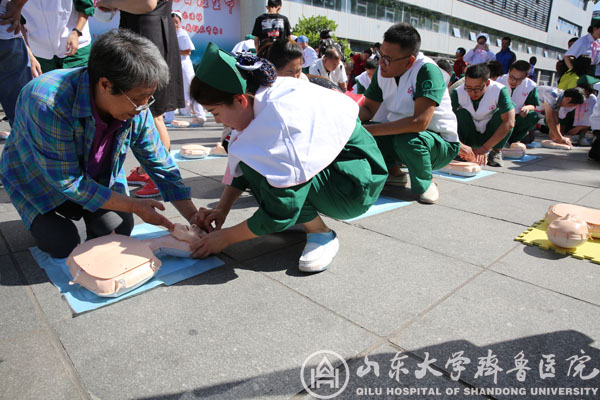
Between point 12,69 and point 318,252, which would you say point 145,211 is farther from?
point 12,69

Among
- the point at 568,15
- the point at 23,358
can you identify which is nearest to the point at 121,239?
the point at 23,358

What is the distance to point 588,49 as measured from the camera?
6.75 m

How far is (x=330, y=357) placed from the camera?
4.26 ft

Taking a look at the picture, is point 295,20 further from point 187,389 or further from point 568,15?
point 568,15

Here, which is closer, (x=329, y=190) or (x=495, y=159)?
(x=329, y=190)

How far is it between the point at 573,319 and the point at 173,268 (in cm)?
170

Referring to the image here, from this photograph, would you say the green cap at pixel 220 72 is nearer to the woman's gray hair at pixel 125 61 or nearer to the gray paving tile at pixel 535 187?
the woman's gray hair at pixel 125 61

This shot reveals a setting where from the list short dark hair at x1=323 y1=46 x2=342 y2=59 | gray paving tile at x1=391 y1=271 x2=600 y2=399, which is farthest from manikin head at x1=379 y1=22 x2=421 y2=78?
short dark hair at x1=323 y1=46 x2=342 y2=59

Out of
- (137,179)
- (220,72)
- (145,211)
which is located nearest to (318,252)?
(145,211)

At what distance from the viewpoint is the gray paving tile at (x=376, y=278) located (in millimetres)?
1559

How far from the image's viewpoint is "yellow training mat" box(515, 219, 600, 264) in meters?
2.03

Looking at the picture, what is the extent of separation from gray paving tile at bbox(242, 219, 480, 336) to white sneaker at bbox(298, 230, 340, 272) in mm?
42

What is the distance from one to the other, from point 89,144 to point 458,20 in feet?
109

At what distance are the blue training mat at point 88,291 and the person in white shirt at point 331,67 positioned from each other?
3538 millimetres
